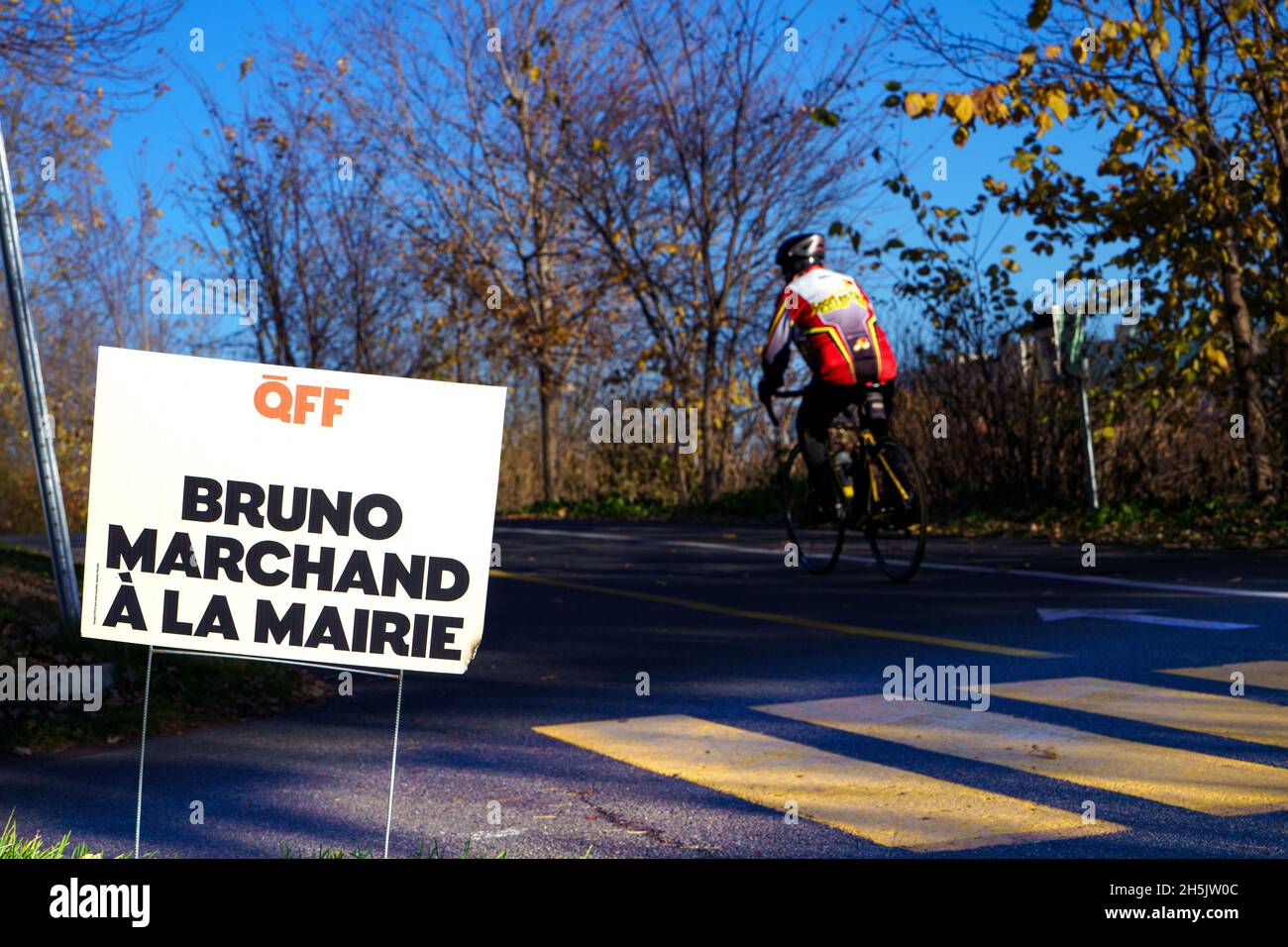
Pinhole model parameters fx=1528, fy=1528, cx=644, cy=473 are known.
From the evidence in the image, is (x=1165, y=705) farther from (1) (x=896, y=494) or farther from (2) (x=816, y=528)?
(2) (x=816, y=528)

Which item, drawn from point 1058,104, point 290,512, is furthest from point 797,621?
point 1058,104

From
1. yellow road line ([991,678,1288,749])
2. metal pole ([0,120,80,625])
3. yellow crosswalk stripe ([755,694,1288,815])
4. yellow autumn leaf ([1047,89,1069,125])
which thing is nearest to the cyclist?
yellow autumn leaf ([1047,89,1069,125])

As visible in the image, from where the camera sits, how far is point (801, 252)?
11078 mm

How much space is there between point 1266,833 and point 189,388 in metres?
3.36

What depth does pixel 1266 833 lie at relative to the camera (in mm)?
4504

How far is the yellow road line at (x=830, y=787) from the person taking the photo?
4.70m

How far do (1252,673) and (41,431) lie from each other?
619cm

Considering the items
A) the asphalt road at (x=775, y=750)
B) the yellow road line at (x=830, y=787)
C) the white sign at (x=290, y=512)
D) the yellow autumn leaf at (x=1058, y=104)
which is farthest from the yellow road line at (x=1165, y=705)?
the yellow autumn leaf at (x=1058, y=104)

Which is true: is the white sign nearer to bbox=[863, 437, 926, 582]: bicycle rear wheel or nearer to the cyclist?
the cyclist

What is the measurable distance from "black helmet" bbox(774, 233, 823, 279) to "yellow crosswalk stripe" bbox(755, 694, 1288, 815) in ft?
15.8

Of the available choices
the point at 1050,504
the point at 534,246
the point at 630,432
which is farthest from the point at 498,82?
the point at 1050,504

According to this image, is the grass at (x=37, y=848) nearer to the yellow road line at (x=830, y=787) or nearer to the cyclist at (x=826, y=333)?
the yellow road line at (x=830, y=787)

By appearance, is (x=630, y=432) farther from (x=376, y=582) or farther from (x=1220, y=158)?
(x=376, y=582)

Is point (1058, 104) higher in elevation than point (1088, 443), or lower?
higher
